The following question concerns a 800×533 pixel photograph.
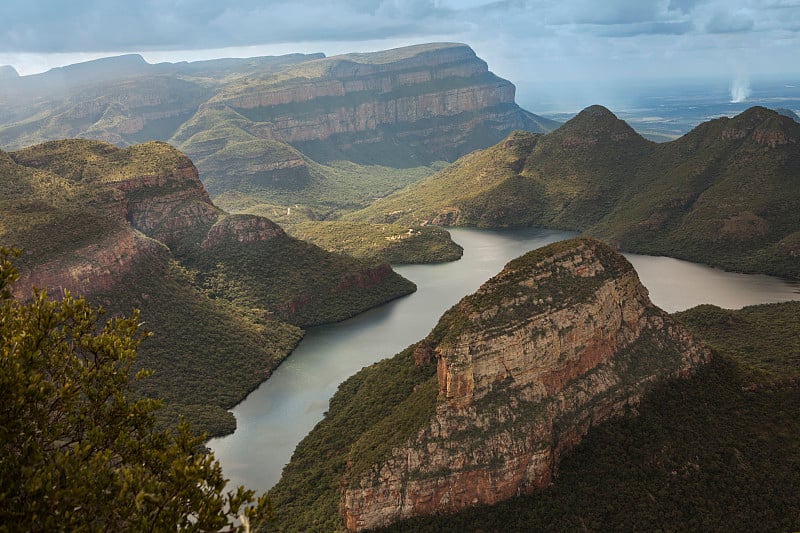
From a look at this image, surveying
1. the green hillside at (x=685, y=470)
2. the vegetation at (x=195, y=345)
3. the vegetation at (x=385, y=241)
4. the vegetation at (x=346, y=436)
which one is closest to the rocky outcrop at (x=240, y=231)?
the vegetation at (x=195, y=345)

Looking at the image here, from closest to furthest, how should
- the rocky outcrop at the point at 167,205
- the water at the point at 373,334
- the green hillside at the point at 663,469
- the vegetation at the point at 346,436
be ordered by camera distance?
the green hillside at the point at 663,469 < the vegetation at the point at 346,436 < the water at the point at 373,334 < the rocky outcrop at the point at 167,205

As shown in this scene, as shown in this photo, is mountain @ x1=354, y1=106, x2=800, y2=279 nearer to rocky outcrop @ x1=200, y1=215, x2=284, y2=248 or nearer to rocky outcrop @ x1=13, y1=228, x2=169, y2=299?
rocky outcrop @ x1=200, y1=215, x2=284, y2=248

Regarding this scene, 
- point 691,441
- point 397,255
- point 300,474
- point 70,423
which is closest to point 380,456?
point 300,474

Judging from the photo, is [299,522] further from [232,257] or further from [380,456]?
[232,257]

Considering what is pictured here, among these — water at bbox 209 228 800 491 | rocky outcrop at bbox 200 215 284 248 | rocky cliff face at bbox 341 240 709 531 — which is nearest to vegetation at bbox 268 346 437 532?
rocky cliff face at bbox 341 240 709 531

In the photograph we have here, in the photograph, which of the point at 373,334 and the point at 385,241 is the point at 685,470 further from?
the point at 385,241

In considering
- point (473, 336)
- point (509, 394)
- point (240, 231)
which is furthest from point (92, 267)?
point (509, 394)

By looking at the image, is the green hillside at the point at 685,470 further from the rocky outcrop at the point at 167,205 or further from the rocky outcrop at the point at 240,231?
the rocky outcrop at the point at 167,205
